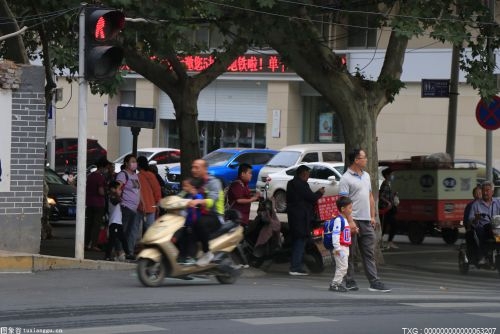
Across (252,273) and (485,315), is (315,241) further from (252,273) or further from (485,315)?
(485,315)

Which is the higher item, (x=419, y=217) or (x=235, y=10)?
(x=235, y=10)

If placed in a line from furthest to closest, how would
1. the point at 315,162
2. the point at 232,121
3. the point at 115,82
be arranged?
the point at 232,121 → the point at 315,162 → the point at 115,82

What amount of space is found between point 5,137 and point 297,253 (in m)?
4.72

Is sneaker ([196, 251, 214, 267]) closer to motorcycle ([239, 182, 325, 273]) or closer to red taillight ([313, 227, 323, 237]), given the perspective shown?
motorcycle ([239, 182, 325, 273])

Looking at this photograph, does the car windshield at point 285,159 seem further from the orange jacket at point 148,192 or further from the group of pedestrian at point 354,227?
the group of pedestrian at point 354,227

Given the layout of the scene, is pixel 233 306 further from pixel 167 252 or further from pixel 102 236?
pixel 102 236

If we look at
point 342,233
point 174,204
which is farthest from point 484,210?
point 174,204

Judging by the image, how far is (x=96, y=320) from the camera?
9602mm

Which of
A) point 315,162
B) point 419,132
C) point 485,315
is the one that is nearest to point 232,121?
point 419,132

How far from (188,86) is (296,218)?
7.67m

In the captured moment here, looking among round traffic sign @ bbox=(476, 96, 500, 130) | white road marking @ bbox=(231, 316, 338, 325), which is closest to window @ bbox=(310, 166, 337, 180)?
round traffic sign @ bbox=(476, 96, 500, 130)

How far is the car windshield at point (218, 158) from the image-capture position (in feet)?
114

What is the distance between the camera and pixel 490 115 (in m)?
20.4

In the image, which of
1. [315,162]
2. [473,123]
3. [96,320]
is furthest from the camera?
[473,123]
